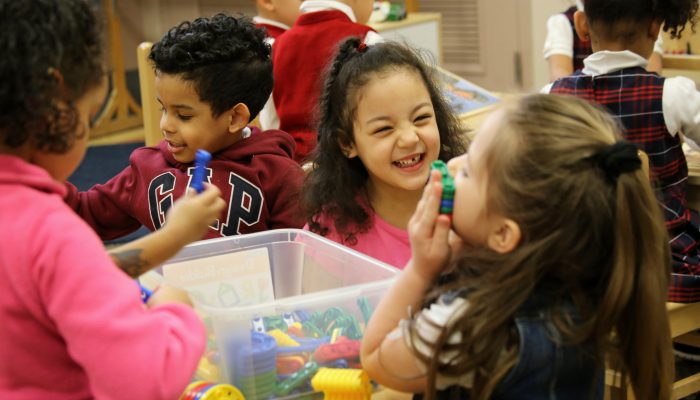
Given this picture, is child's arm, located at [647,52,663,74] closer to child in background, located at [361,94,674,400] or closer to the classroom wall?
the classroom wall

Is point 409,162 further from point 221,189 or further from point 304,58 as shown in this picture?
point 304,58

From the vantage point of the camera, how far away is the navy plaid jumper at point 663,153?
2.23 metres

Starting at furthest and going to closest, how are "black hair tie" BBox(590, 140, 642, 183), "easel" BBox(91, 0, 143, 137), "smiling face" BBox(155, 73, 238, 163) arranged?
"easel" BBox(91, 0, 143, 137)
"smiling face" BBox(155, 73, 238, 163)
"black hair tie" BBox(590, 140, 642, 183)

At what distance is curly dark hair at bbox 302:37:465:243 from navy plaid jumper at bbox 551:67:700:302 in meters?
0.50

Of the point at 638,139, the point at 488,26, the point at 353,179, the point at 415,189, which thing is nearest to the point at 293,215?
the point at 353,179

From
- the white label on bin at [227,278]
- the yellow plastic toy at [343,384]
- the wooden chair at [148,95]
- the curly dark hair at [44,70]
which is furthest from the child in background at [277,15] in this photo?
the curly dark hair at [44,70]

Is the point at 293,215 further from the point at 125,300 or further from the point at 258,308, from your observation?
the point at 125,300

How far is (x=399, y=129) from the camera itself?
1.82m

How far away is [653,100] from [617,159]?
119 centimetres

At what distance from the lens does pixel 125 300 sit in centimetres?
99

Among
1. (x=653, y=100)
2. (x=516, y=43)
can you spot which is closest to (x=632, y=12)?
(x=653, y=100)

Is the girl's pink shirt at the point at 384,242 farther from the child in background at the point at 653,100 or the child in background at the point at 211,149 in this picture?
the child in background at the point at 653,100

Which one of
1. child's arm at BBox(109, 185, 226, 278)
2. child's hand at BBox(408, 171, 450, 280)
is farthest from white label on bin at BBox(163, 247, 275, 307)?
child's hand at BBox(408, 171, 450, 280)

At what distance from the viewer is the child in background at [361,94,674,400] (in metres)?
1.14
